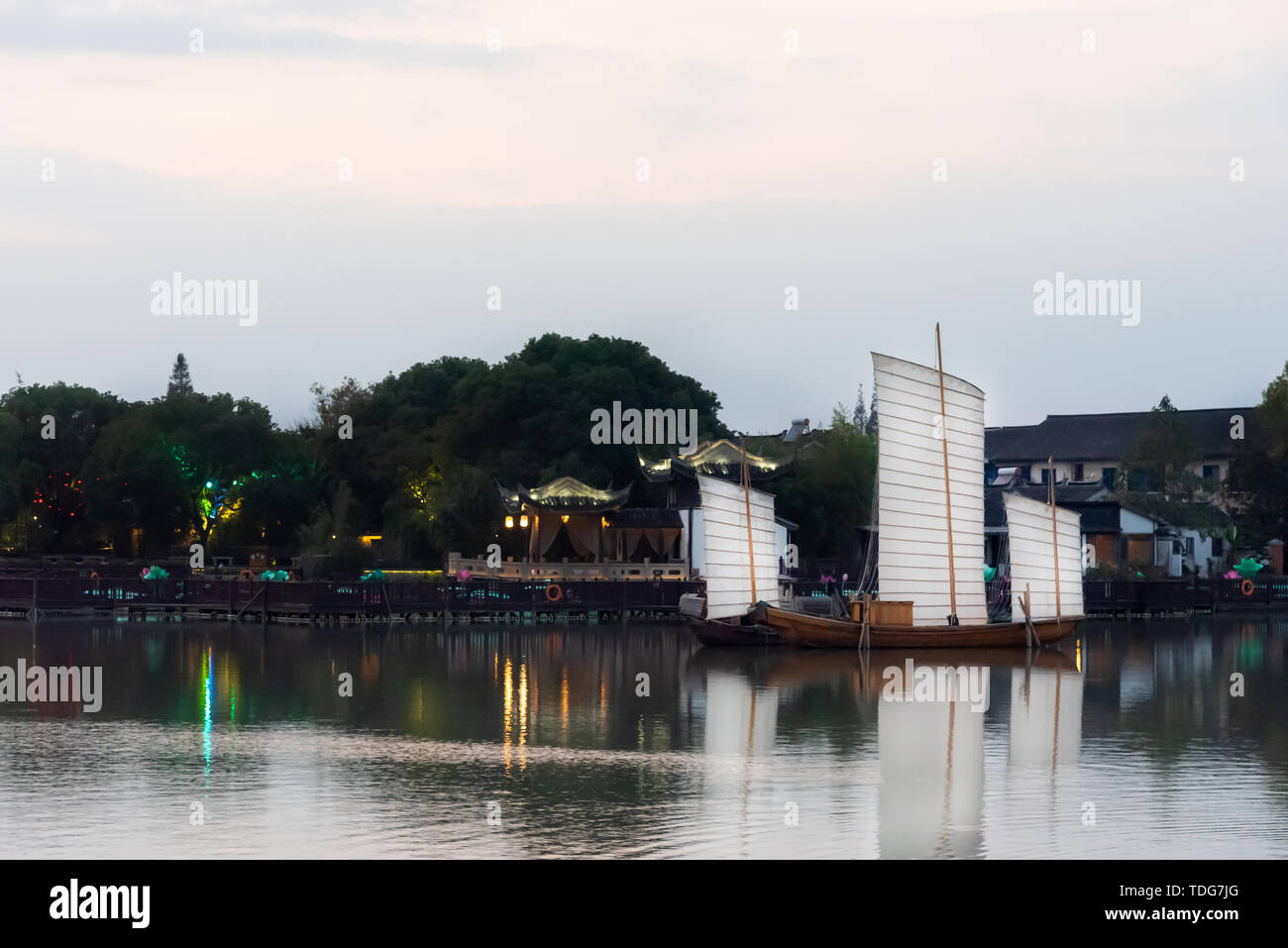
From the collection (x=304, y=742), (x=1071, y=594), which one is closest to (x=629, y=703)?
(x=304, y=742)

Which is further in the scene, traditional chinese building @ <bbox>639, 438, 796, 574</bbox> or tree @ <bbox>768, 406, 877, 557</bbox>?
tree @ <bbox>768, 406, 877, 557</bbox>

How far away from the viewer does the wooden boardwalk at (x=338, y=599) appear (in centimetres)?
4631

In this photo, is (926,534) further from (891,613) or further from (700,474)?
(700,474)

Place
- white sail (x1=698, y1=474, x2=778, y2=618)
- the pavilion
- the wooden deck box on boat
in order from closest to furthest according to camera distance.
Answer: the wooden deck box on boat, white sail (x1=698, y1=474, x2=778, y2=618), the pavilion

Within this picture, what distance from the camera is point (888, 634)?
37.9 meters

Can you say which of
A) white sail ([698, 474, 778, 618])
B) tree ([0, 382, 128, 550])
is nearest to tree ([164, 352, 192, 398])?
tree ([0, 382, 128, 550])

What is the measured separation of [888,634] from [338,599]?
17166mm

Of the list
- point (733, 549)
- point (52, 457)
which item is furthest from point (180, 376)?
point (733, 549)

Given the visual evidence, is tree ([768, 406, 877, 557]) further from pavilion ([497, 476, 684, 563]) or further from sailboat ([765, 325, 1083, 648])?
sailboat ([765, 325, 1083, 648])

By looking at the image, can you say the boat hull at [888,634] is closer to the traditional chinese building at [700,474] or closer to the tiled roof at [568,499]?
the traditional chinese building at [700,474]

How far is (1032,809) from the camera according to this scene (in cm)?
1731

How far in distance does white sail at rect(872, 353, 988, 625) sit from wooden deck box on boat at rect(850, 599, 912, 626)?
22 cm

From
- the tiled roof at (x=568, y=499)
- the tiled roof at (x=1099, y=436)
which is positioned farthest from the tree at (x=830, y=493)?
the tiled roof at (x=1099, y=436)

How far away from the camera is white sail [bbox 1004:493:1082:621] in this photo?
135ft
